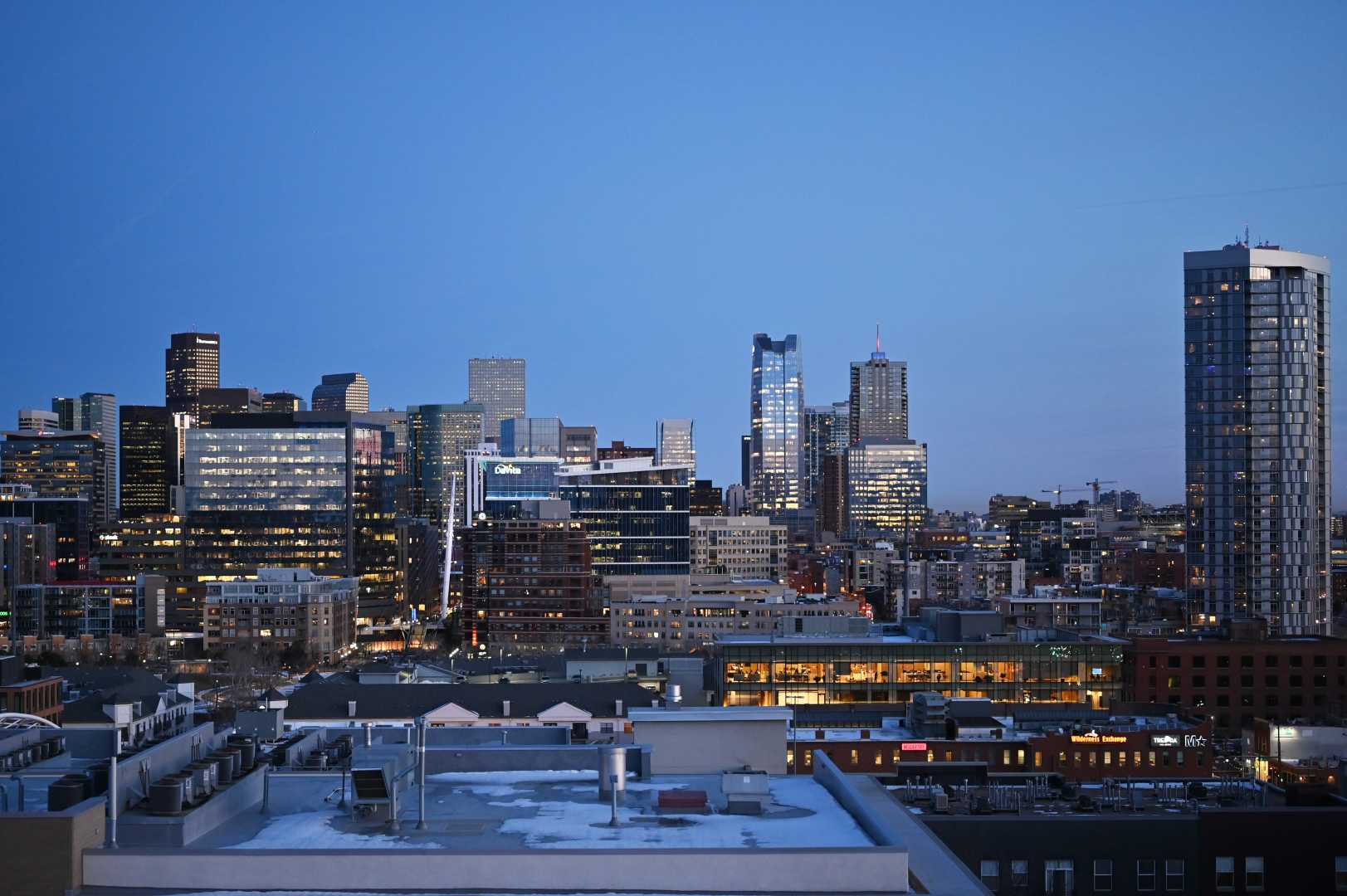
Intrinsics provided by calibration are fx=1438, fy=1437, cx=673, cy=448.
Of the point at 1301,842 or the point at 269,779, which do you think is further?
the point at 1301,842

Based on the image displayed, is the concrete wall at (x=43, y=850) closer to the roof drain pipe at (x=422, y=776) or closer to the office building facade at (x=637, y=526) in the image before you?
the roof drain pipe at (x=422, y=776)

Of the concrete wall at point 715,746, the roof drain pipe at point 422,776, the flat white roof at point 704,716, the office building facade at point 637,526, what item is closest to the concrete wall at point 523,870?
the roof drain pipe at point 422,776

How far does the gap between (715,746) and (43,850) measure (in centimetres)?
1110

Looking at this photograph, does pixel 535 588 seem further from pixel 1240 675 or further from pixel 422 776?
pixel 422 776

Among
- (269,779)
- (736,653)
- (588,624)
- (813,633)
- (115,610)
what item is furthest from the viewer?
(115,610)

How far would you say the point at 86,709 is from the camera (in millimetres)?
65812

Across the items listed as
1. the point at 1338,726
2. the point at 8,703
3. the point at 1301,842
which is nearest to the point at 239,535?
the point at 8,703

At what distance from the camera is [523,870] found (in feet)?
55.1

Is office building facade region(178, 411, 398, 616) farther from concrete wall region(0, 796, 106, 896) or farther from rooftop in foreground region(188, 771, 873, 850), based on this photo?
concrete wall region(0, 796, 106, 896)

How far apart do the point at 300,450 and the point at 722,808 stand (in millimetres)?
174649

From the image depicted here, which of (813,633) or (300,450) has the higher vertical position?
(300,450)

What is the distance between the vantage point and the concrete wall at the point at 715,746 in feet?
78.1

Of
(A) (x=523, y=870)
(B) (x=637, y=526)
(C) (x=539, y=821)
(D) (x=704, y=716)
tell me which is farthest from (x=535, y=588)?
(A) (x=523, y=870)

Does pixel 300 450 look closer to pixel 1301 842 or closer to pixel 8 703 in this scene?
pixel 8 703
